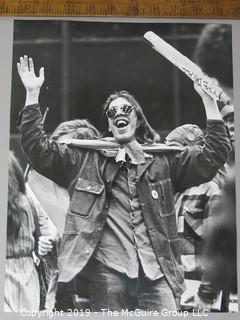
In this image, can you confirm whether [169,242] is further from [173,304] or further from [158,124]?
[158,124]

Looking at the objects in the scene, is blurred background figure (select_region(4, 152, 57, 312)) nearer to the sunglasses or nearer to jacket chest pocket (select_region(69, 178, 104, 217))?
jacket chest pocket (select_region(69, 178, 104, 217))

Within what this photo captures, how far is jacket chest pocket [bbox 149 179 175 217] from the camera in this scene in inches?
93.0

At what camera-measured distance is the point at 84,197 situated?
237 cm

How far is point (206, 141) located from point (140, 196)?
401 mm

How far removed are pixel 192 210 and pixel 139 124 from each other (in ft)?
1.51

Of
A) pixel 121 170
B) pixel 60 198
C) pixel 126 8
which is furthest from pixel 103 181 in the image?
pixel 126 8

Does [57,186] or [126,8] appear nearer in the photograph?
[57,186]

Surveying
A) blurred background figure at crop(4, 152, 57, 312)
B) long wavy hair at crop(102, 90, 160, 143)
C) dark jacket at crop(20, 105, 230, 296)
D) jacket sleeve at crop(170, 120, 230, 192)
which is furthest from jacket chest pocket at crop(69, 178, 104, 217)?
jacket sleeve at crop(170, 120, 230, 192)

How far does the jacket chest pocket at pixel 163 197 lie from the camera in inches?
93.0

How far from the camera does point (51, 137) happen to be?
241 cm

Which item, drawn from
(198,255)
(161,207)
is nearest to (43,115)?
(161,207)

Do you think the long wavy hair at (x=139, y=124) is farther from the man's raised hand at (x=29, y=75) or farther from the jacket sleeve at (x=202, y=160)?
the man's raised hand at (x=29, y=75)

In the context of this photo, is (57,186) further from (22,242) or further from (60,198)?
(22,242)

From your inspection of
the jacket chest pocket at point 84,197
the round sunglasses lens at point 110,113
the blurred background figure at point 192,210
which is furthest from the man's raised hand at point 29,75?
the blurred background figure at point 192,210
